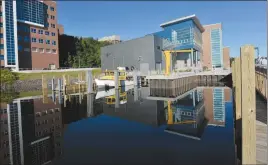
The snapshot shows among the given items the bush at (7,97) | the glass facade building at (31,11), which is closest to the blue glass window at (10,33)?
the glass facade building at (31,11)

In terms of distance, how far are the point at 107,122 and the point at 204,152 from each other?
826 centimetres

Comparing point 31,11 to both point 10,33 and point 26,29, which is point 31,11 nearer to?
point 26,29

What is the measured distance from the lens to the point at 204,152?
9.05 meters

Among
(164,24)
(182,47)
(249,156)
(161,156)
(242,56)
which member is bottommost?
(161,156)

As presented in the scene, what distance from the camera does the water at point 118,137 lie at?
8.74 meters

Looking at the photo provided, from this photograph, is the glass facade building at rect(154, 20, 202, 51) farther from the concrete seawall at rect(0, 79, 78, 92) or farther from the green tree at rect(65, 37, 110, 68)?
the concrete seawall at rect(0, 79, 78, 92)

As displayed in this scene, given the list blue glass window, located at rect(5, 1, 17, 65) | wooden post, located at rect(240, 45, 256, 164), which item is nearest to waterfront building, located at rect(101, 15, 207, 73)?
blue glass window, located at rect(5, 1, 17, 65)

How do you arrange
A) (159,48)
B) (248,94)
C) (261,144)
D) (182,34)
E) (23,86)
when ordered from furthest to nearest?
(182,34)
(159,48)
(23,86)
(261,144)
(248,94)

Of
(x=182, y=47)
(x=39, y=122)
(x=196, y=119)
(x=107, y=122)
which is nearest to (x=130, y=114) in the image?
(x=107, y=122)

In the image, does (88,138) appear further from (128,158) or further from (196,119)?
Result: (196,119)

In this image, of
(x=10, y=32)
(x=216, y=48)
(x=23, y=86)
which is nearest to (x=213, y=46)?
(x=216, y=48)

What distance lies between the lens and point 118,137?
11812 mm

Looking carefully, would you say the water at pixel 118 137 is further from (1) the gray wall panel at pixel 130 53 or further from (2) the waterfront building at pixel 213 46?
(2) the waterfront building at pixel 213 46

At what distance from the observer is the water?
8742 millimetres
